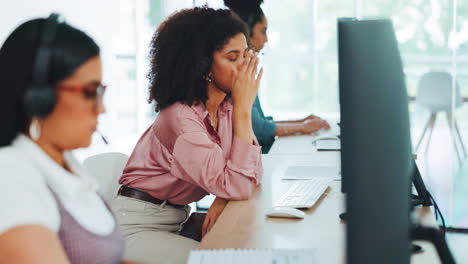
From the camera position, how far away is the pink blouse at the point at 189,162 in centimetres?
158

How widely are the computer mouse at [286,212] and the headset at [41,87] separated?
0.72 m

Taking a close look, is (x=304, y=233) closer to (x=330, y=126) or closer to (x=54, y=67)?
(x=54, y=67)

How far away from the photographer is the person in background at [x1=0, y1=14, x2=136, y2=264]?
82cm

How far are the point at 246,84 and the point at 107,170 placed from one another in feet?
1.58

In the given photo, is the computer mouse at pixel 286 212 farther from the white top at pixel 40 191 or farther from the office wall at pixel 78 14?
the office wall at pixel 78 14

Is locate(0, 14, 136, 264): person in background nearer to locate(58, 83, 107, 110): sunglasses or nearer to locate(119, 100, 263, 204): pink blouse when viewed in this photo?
locate(58, 83, 107, 110): sunglasses

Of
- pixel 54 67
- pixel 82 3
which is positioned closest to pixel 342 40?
pixel 54 67

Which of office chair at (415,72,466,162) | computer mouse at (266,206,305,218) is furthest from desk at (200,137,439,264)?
office chair at (415,72,466,162)

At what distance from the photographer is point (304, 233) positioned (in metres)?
1.31

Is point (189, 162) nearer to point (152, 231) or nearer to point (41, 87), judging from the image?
point (152, 231)

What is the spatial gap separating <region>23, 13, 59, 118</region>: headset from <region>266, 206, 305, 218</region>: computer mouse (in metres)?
0.72

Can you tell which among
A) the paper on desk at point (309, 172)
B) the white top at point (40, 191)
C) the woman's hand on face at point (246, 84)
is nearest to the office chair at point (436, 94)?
the paper on desk at point (309, 172)

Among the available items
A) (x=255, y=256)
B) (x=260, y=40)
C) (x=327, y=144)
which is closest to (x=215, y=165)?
(x=255, y=256)

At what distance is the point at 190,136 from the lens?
1.59m
